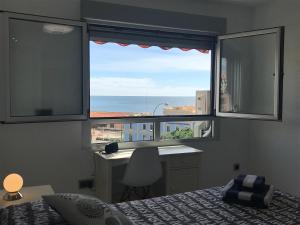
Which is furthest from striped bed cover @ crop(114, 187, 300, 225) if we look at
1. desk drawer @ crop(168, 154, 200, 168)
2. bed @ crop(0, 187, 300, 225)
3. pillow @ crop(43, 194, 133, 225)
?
desk drawer @ crop(168, 154, 200, 168)

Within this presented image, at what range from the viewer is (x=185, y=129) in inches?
165

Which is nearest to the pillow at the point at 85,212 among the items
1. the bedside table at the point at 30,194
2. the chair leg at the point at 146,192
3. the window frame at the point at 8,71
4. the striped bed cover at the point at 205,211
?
the striped bed cover at the point at 205,211

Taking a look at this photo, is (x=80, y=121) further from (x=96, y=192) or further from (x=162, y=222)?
(x=162, y=222)

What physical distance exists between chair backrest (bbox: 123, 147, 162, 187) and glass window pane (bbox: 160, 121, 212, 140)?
90cm

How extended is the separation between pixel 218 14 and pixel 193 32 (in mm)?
425

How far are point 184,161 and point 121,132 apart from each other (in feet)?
2.63

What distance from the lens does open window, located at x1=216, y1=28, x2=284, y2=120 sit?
150 inches

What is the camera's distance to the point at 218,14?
4113 mm

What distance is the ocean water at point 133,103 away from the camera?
3644 millimetres

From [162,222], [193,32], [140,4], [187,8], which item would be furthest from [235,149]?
[162,222]

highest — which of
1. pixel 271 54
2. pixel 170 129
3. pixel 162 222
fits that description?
pixel 271 54

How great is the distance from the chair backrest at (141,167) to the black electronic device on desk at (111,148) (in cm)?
37

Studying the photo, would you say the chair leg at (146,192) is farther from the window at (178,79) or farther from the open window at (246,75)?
the open window at (246,75)

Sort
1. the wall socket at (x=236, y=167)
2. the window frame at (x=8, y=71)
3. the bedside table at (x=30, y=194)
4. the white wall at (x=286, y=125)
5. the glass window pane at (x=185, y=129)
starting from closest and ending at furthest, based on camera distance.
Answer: the bedside table at (x=30, y=194) → the window frame at (x=8, y=71) → the white wall at (x=286, y=125) → the glass window pane at (x=185, y=129) → the wall socket at (x=236, y=167)
